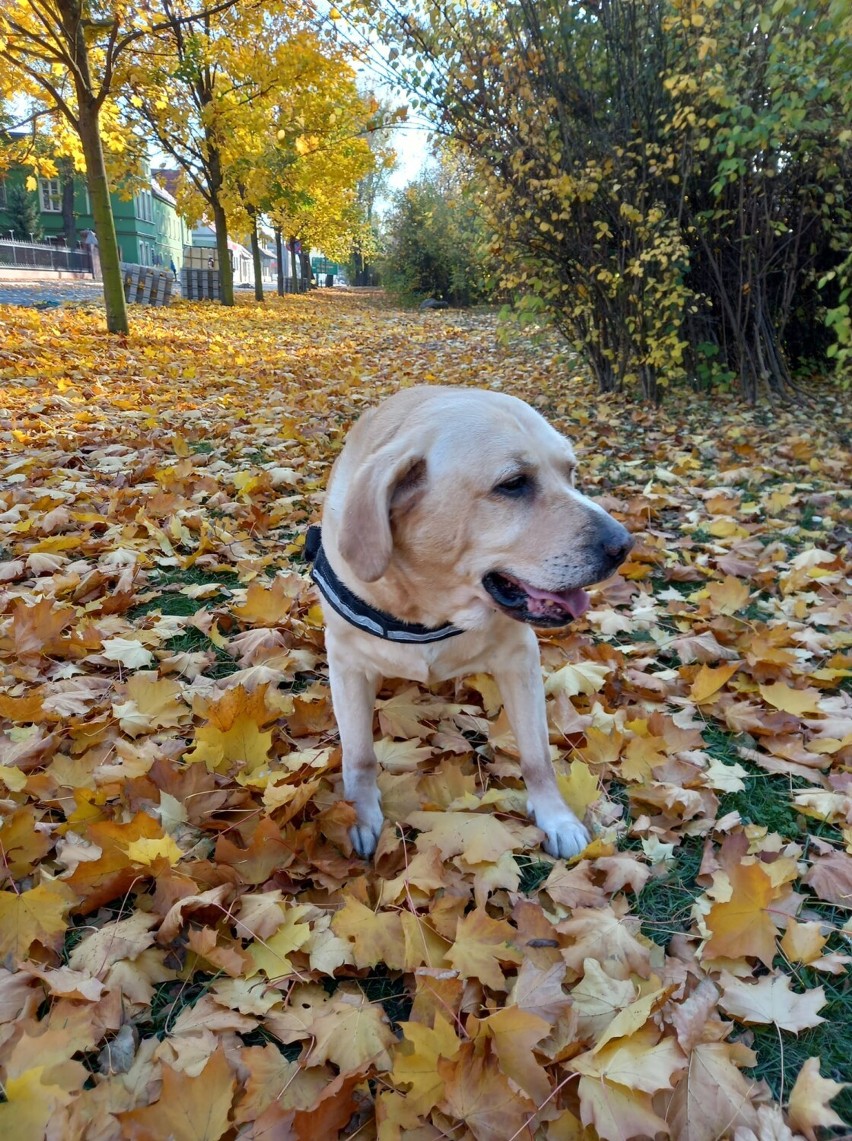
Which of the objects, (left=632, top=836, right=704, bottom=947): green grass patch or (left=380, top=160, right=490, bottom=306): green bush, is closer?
(left=632, top=836, right=704, bottom=947): green grass patch

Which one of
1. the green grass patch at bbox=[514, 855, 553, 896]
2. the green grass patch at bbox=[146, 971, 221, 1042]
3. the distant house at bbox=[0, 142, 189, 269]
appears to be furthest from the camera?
the distant house at bbox=[0, 142, 189, 269]

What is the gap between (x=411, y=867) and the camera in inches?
76.4

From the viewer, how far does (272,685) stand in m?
2.87

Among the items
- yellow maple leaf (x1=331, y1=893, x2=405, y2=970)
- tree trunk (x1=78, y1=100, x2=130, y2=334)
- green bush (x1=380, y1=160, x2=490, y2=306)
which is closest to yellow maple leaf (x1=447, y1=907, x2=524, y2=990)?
yellow maple leaf (x1=331, y1=893, x2=405, y2=970)

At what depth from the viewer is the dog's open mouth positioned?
2.07 metres

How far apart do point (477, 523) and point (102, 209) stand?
11.9m

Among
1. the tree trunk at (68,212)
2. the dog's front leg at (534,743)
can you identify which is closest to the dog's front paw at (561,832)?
the dog's front leg at (534,743)

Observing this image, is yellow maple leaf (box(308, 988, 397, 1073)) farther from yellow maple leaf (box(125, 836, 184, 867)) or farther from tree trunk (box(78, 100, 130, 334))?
tree trunk (box(78, 100, 130, 334))

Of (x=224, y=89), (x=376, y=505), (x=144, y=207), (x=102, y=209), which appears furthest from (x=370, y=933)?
(x=144, y=207)

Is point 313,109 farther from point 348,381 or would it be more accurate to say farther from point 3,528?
point 3,528

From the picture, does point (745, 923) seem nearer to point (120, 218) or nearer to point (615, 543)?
point (615, 543)

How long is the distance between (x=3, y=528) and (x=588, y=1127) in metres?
4.04

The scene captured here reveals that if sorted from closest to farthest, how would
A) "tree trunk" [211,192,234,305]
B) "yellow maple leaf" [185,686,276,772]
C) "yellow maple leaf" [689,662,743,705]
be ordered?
1. "yellow maple leaf" [185,686,276,772]
2. "yellow maple leaf" [689,662,743,705]
3. "tree trunk" [211,192,234,305]

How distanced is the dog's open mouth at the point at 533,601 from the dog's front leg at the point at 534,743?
0.23m
